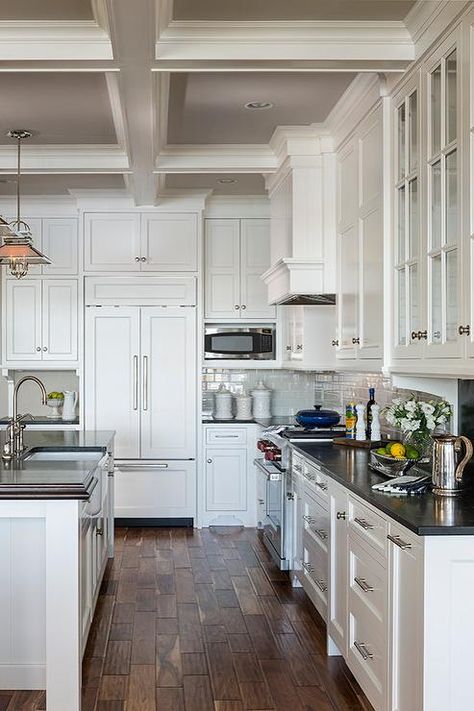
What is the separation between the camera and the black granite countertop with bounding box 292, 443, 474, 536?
2328 mm

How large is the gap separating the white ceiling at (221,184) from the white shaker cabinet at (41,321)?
131 centimetres

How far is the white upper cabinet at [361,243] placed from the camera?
12.5 feet

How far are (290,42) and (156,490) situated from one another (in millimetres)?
4158

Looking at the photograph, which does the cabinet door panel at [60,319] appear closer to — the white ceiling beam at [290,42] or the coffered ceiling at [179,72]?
the coffered ceiling at [179,72]

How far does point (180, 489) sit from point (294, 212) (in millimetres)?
2787

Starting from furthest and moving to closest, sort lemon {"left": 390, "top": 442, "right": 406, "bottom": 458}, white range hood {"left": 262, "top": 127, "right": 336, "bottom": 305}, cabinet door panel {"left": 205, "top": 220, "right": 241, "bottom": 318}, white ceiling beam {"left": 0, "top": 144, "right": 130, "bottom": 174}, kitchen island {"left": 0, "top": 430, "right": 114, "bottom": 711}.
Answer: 1. cabinet door panel {"left": 205, "top": 220, "right": 241, "bottom": 318}
2. white ceiling beam {"left": 0, "top": 144, "right": 130, "bottom": 174}
3. white range hood {"left": 262, "top": 127, "right": 336, "bottom": 305}
4. lemon {"left": 390, "top": 442, "right": 406, "bottom": 458}
5. kitchen island {"left": 0, "top": 430, "right": 114, "bottom": 711}

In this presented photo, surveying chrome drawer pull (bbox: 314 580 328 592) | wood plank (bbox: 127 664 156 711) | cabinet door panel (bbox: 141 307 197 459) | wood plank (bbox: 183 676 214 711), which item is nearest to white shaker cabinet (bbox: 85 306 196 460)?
cabinet door panel (bbox: 141 307 197 459)

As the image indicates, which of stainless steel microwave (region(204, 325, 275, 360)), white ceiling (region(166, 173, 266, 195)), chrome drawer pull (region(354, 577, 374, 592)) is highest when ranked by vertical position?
white ceiling (region(166, 173, 266, 195))

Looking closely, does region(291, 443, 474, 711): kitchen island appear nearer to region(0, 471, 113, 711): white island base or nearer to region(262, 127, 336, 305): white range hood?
region(0, 471, 113, 711): white island base

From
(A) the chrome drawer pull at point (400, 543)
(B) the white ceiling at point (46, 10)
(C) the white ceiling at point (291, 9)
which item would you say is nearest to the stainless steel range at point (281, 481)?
(A) the chrome drawer pull at point (400, 543)

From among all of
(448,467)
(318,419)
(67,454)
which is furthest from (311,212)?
(448,467)

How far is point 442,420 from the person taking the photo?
3.26 metres

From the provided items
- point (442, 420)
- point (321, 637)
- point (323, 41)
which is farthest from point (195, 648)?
point (323, 41)

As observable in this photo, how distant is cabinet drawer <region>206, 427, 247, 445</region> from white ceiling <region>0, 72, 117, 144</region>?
2.61 metres
